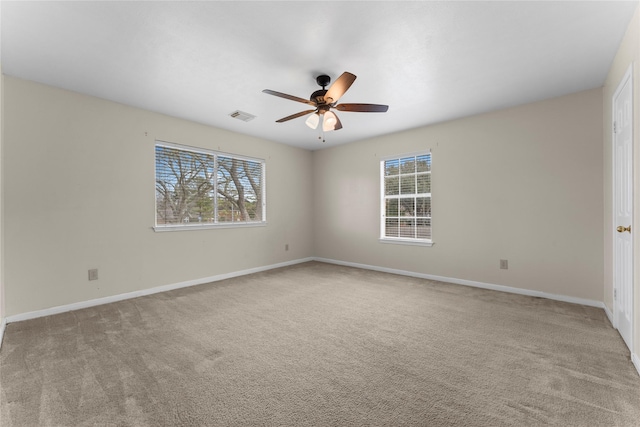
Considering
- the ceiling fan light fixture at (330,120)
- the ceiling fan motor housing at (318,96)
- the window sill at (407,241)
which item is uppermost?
the ceiling fan motor housing at (318,96)

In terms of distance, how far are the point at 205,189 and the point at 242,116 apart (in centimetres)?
132

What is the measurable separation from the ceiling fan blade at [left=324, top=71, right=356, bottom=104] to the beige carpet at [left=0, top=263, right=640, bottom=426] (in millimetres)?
2215

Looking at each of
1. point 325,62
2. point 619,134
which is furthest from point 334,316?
point 619,134

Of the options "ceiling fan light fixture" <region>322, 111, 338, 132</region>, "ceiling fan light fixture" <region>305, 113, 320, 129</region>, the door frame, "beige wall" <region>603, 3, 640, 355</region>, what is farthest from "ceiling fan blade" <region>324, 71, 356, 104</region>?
the door frame

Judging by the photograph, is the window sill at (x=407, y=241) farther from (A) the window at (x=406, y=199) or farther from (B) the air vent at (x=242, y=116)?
(B) the air vent at (x=242, y=116)

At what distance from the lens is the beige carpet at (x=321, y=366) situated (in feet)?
5.06

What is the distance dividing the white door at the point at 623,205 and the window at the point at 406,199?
2.22m

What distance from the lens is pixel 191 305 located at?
11.0 feet

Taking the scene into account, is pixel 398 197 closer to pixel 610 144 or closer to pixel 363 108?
pixel 363 108

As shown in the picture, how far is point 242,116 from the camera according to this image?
4078 millimetres

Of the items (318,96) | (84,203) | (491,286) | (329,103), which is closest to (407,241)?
(491,286)

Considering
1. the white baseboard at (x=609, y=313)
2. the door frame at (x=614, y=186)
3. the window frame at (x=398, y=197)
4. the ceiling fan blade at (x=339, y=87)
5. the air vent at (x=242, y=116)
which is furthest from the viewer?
the window frame at (x=398, y=197)

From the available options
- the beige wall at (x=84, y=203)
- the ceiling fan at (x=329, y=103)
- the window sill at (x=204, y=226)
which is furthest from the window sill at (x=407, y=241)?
the beige wall at (x=84, y=203)

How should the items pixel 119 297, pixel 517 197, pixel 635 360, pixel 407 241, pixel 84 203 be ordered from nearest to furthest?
1. pixel 635 360
2. pixel 84 203
3. pixel 119 297
4. pixel 517 197
5. pixel 407 241
